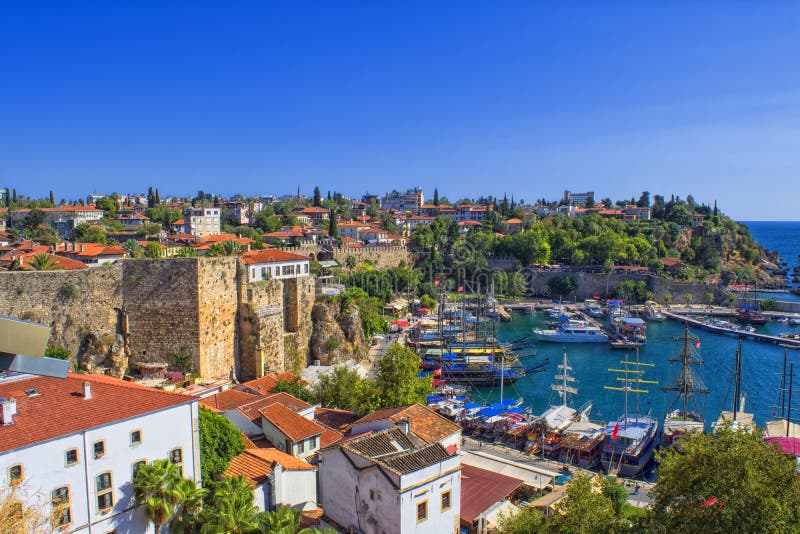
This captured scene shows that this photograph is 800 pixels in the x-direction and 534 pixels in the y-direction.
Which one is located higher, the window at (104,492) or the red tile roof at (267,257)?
the red tile roof at (267,257)

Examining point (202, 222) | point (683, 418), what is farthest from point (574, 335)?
point (202, 222)

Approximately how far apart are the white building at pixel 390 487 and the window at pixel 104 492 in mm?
3941

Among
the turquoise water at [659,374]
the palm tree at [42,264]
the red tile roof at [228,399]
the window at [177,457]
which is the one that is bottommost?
the turquoise water at [659,374]

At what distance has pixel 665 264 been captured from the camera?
65.2m

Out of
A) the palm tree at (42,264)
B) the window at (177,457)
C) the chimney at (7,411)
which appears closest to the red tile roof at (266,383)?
the window at (177,457)

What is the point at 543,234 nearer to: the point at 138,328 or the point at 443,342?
the point at 443,342

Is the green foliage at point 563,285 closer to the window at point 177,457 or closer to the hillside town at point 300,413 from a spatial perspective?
the hillside town at point 300,413

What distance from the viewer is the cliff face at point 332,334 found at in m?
27.9

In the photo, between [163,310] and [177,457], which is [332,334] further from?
[177,457]

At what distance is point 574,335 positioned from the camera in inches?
1718

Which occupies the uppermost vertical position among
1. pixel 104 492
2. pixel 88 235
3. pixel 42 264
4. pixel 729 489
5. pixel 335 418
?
pixel 88 235

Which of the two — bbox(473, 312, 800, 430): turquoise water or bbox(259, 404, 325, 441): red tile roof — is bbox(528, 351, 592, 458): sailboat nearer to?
bbox(473, 312, 800, 430): turquoise water

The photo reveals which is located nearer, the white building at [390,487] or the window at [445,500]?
the white building at [390,487]

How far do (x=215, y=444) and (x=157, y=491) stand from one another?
8.16 ft
